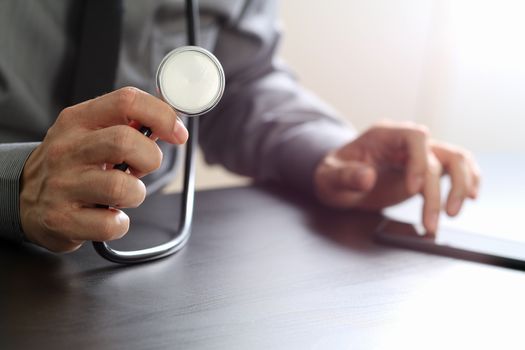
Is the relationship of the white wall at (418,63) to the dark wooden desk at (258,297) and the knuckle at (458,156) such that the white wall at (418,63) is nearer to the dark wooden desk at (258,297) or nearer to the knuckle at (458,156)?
the knuckle at (458,156)

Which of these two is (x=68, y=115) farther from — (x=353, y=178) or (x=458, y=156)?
(x=458, y=156)

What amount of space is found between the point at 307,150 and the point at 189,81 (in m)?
0.45

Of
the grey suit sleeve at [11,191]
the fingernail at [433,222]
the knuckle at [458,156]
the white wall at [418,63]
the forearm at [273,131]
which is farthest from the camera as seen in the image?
the white wall at [418,63]

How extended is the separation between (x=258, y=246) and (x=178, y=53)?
0.22 metres

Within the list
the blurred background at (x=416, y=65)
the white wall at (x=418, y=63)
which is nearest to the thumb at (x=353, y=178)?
the blurred background at (x=416, y=65)

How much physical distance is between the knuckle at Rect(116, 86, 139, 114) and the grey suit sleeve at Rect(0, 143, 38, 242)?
4.8 inches

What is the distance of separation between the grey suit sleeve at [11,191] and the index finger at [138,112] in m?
0.10

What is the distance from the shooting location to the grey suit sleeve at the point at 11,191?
50 cm

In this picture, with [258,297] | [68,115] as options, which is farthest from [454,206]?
[68,115]

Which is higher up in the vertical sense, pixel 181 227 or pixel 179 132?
pixel 179 132

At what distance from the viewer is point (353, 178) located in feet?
2.46

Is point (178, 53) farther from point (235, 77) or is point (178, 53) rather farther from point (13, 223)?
point (235, 77)

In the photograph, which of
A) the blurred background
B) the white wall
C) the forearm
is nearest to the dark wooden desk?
the forearm

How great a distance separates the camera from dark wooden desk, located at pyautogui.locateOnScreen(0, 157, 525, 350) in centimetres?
39
